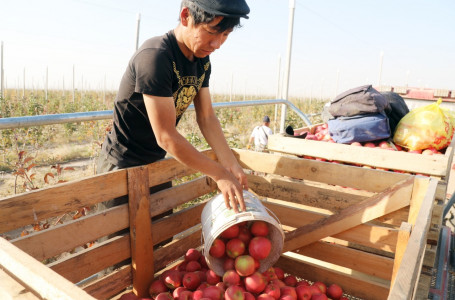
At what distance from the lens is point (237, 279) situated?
1.93m

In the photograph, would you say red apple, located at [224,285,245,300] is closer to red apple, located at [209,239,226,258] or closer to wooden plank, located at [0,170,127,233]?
red apple, located at [209,239,226,258]

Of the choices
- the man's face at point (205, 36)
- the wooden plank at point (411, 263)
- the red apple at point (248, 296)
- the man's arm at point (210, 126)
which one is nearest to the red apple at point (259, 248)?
the red apple at point (248, 296)

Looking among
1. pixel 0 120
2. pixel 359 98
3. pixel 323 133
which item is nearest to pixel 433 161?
pixel 359 98

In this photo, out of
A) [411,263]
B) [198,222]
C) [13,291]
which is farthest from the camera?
[198,222]

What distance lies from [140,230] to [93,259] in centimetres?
32

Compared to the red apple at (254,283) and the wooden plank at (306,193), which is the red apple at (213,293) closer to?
the red apple at (254,283)

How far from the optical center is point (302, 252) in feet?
8.34

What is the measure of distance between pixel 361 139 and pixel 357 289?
1.42m

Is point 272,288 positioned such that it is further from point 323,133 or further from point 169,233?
point 323,133

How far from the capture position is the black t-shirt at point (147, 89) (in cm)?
169

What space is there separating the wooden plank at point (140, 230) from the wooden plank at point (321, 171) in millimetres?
961

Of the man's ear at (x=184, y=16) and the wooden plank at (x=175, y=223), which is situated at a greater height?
the man's ear at (x=184, y=16)

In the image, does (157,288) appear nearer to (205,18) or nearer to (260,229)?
(260,229)

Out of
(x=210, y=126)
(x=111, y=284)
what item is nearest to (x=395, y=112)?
(x=210, y=126)
